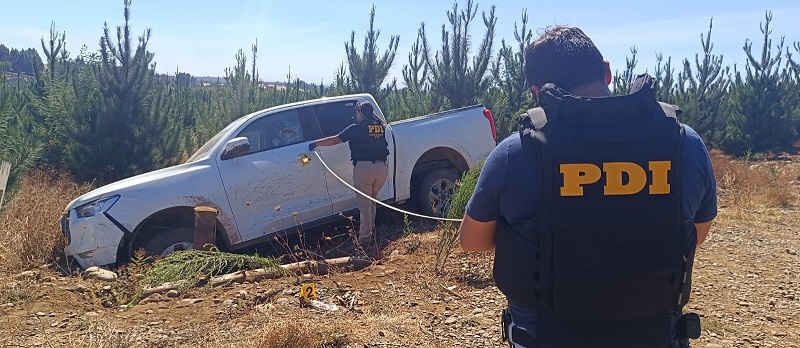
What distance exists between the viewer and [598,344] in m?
1.93

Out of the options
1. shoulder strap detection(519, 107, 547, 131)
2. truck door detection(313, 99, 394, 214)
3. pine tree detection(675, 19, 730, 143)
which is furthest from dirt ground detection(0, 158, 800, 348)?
pine tree detection(675, 19, 730, 143)

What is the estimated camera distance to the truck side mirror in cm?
→ 650

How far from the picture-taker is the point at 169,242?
6.23 m

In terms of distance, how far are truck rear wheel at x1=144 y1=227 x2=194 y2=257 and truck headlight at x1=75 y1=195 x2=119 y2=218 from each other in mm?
526

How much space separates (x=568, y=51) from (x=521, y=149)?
14.8 inches

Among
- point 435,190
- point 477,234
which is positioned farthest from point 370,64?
point 477,234

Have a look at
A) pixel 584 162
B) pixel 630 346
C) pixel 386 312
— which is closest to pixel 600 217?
pixel 584 162

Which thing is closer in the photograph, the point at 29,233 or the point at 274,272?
the point at 274,272

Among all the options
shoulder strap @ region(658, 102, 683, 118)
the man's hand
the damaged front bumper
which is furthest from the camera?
the damaged front bumper

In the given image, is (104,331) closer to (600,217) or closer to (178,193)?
(178,193)

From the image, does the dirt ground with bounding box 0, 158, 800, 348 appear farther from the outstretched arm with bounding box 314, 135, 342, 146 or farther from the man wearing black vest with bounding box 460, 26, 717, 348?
the man wearing black vest with bounding box 460, 26, 717, 348

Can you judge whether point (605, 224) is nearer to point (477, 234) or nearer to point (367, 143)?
point (477, 234)

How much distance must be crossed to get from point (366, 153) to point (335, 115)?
836mm

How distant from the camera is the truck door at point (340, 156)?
7.19 metres
